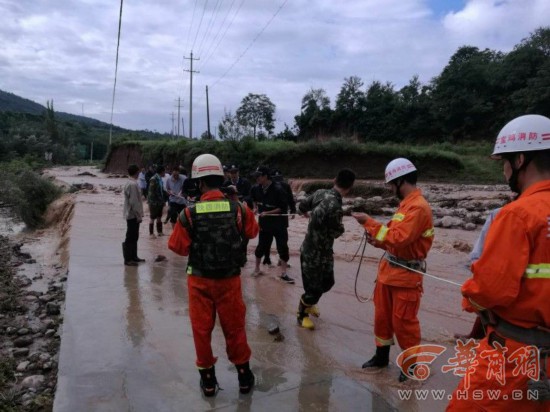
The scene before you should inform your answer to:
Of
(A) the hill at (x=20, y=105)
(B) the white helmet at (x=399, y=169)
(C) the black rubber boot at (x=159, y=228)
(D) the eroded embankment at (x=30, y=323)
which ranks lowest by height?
(D) the eroded embankment at (x=30, y=323)

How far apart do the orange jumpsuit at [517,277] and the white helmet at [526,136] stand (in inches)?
6.9

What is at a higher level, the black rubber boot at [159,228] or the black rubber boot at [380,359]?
the black rubber boot at [159,228]

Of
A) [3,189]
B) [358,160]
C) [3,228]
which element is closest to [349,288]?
[3,189]

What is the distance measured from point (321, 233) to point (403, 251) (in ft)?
4.13

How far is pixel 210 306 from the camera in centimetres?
351

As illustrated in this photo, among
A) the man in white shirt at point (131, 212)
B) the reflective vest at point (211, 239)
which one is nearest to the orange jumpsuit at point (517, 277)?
the reflective vest at point (211, 239)

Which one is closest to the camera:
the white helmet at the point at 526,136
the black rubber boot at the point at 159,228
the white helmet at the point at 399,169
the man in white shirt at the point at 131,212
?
the white helmet at the point at 526,136

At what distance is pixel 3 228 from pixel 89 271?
12.9 meters

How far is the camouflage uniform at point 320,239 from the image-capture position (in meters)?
4.59

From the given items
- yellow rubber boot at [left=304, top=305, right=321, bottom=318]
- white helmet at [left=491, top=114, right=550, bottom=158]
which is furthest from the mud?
white helmet at [left=491, top=114, right=550, bottom=158]

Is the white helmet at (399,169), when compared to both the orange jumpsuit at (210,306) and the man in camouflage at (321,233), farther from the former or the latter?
the orange jumpsuit at (210,306)

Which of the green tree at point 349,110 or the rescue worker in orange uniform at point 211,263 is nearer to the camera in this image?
the rescue worker in orange uniform at point 211,263

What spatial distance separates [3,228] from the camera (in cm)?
1769

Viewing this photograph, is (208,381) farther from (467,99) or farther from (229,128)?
(467,99)
